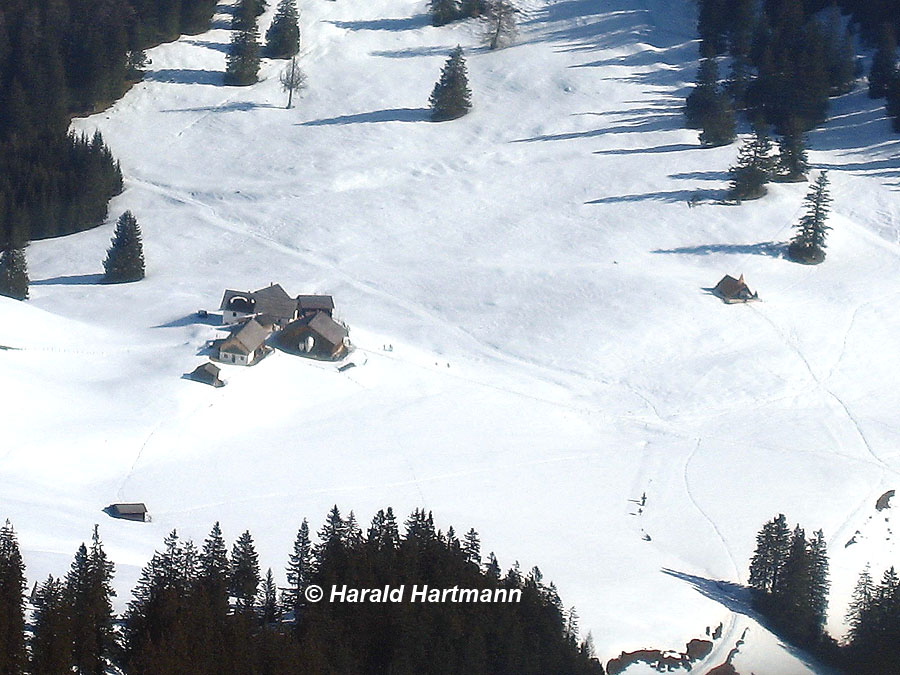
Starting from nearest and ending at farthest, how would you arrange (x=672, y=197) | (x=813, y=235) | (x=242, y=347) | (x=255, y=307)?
(x=242, y=347) → (x=255, y=307) → (x=813, y=235) → (x=672, y=197)

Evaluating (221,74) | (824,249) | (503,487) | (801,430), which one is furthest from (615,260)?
(221,74)

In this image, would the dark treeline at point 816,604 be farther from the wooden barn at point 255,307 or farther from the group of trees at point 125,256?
the group of trees at point 125,256

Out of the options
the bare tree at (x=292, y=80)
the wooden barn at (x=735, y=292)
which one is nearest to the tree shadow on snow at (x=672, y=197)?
the wooden barn at (x=735, y=292)

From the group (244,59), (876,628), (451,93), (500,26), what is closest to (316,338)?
(876,628)

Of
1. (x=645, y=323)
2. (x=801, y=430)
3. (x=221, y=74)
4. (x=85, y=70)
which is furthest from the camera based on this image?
(x=221, y=74)

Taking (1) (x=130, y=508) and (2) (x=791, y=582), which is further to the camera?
(1) (x=130, y=508)

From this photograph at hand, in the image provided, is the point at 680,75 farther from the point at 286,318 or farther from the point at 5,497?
the point at 5,497

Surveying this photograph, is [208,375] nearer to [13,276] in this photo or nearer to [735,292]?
[13,276]
